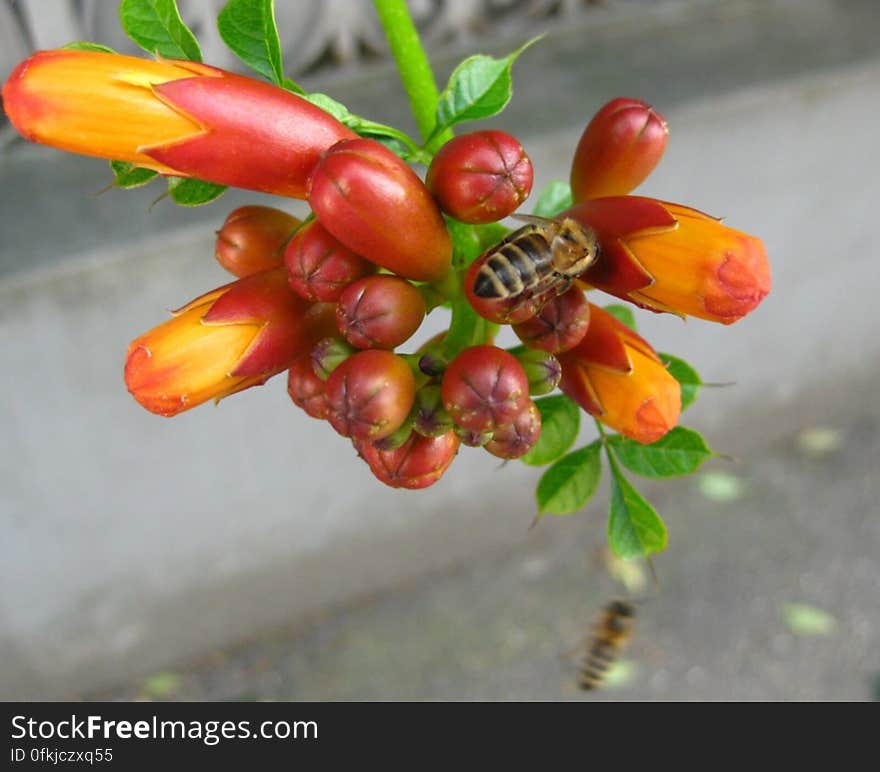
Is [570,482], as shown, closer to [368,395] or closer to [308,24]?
[368,395]

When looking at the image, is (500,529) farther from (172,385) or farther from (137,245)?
(172,385)

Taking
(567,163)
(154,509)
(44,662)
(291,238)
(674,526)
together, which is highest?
(291,238)

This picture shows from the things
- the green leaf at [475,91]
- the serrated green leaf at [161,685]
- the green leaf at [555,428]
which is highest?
the green leaf at [475,91]

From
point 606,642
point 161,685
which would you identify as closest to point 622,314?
point 606,642

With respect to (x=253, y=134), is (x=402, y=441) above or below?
below

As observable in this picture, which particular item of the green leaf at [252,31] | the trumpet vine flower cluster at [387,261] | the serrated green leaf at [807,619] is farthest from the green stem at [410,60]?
the serrated green leaf at [807,619]

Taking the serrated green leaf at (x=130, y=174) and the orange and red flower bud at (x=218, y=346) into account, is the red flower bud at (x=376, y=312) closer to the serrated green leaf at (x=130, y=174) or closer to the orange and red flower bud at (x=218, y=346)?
the orange and red flower bud at (x=218, y=346)

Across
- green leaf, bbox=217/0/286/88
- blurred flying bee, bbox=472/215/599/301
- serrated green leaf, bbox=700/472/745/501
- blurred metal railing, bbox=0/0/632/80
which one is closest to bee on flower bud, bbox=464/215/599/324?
blurred flying bee, bbox=472/215/599/301

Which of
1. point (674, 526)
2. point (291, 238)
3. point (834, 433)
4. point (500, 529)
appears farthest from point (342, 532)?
point (291, 238)
